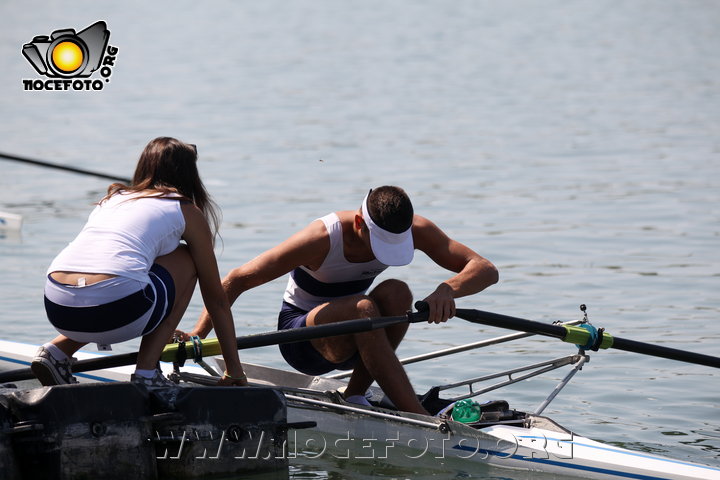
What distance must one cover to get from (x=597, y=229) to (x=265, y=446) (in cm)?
870

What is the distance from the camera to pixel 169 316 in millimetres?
5234

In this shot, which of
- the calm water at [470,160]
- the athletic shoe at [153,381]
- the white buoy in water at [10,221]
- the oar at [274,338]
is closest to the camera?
the athletic shoe at [153,381]

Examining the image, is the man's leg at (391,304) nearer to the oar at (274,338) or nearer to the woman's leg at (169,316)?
the oar at (274,338)

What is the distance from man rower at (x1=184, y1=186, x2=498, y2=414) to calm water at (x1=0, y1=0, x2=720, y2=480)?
59 cm

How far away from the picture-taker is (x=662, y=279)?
11.1m

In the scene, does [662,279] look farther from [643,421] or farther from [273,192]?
[273,192]

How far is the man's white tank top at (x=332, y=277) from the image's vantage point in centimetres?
628

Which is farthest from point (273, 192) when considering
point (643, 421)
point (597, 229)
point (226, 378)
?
point (226, 378)

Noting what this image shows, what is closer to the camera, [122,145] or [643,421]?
[643,421]

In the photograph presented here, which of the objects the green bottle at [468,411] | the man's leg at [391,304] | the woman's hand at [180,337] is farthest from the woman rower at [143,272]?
the green bottle at [468,411]

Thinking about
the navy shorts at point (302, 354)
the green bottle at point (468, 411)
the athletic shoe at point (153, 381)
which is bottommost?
the green bottle at point (468, 411)

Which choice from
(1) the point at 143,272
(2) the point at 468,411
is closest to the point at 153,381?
(1) the point at 143,272

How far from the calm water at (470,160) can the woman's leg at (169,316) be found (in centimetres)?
121

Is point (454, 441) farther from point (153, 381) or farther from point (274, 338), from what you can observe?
point (153, 381)
